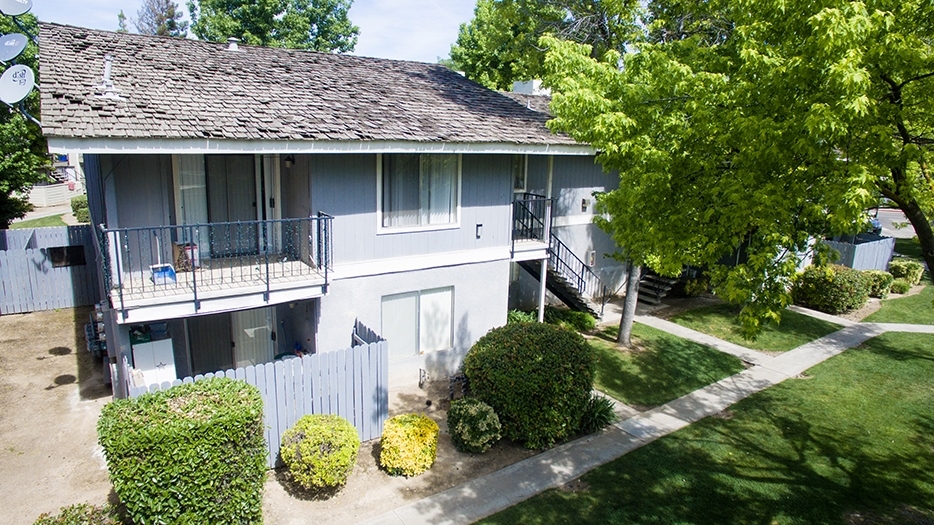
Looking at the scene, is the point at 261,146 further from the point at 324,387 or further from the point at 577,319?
the point at 577,319

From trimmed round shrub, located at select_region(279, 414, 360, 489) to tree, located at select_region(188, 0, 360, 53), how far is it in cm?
3194

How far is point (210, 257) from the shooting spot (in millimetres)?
11531

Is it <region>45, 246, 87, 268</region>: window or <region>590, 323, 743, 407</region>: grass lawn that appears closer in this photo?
<region>590, 323, 743, 407</region>: grass lawn

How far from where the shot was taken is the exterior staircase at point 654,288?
20109 millimetres

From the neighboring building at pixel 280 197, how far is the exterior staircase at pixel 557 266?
0.80m

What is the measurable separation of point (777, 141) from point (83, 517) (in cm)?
979

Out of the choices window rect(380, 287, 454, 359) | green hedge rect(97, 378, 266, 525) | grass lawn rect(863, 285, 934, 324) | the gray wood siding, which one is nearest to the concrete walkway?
green hedge rect(97, 378, 266, 525)

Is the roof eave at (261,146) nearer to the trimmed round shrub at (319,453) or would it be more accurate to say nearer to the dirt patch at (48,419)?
the trimmed round shrub at (319,453)

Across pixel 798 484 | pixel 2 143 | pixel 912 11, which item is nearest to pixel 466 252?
pixel 798 484

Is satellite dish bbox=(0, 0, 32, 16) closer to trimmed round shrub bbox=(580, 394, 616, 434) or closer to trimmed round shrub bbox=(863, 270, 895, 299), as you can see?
trimmed round shrub bbox=(580, 394, 616, 434)

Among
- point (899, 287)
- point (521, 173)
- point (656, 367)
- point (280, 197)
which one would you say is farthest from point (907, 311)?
point (280, 197)

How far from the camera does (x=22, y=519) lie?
7961 millimetres

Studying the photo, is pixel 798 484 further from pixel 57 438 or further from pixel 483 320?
pixel 57 438

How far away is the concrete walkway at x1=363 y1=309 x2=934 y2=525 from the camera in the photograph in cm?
863
